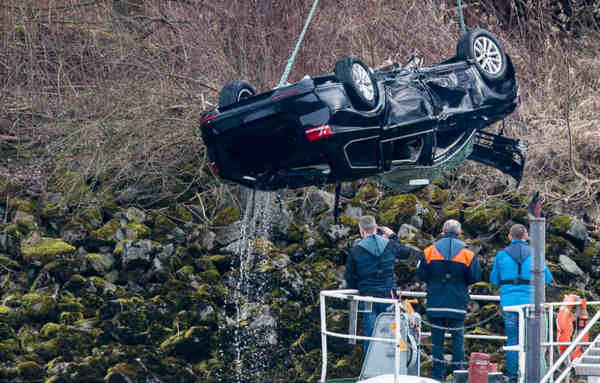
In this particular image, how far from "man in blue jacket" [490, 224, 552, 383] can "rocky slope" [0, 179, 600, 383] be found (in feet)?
11.1

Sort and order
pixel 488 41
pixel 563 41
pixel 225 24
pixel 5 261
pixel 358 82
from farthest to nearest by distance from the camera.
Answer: pixel 563 41 → pixel 225 24 → pixel 5 261 → pixel 488 41 → pixel 358 82

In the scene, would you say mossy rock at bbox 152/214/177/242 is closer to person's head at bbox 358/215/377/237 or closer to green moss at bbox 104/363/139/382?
green moss at bbox 104/363/139/382

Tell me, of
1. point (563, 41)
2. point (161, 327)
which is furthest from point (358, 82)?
point (563, 41)

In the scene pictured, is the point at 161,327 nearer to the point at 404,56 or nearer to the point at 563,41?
the point at 404,56

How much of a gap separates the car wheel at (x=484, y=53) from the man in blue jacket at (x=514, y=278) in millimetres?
1797

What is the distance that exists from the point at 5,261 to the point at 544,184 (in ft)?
Result: 28.6

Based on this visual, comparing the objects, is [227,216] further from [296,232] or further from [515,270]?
[515,270]

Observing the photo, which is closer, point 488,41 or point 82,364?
point 488,41

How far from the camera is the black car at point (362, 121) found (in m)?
7.93

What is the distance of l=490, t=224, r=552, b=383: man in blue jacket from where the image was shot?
8.82m

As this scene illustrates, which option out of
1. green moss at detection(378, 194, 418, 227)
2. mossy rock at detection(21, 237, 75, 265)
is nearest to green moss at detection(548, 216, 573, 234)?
green moss at detection(378, 194, 418, 227)

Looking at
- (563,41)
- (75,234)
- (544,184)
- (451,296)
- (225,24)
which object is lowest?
(451,296)

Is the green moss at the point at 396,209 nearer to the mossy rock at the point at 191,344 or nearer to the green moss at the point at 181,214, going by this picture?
the green moss at the point at 181,214

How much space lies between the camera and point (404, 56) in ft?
55.2
